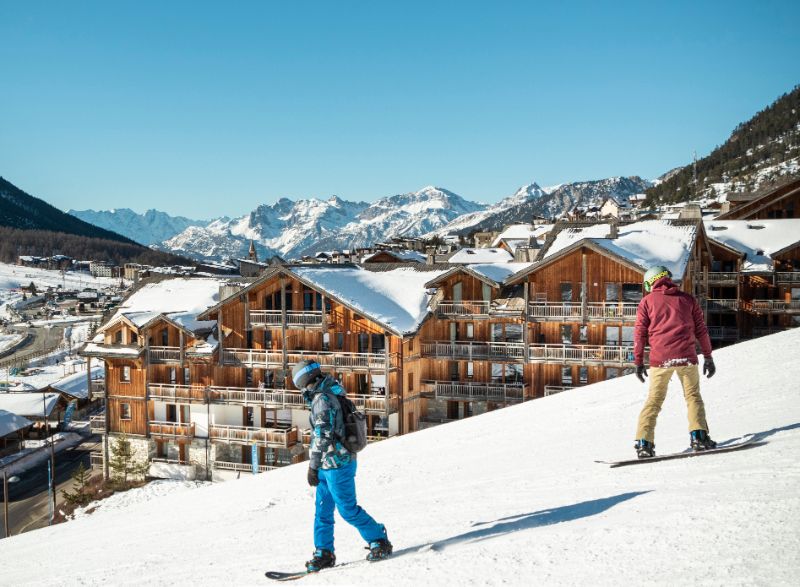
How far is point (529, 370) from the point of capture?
3506cm

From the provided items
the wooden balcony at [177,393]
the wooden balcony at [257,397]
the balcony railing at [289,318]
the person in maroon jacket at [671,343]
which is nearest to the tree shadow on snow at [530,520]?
the person in maroon jacket at [671,343]

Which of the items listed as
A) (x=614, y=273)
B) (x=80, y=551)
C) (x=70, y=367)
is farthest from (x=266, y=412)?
(x=70, y=367)

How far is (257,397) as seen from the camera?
117 ft

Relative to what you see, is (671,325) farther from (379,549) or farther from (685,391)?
(379,549)

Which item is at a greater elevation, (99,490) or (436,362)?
(436,362)

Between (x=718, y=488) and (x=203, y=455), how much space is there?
34.0 metres

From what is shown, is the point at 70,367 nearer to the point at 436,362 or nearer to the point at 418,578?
the point at 436,362

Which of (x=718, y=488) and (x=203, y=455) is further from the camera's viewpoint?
(x=203, y=455)

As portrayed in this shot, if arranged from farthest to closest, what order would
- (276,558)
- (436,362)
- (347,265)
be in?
1. (347,265)
2. (436,362)
3. (276,558)

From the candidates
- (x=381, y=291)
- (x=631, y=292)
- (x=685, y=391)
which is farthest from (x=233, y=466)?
(x=685, y=391)

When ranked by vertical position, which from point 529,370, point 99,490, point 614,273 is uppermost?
point 614,273

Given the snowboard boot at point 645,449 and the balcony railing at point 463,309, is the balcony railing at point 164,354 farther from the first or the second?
the snowboard boot at point 645,449

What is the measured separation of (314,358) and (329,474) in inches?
1077

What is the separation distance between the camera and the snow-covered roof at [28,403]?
55312 mm
